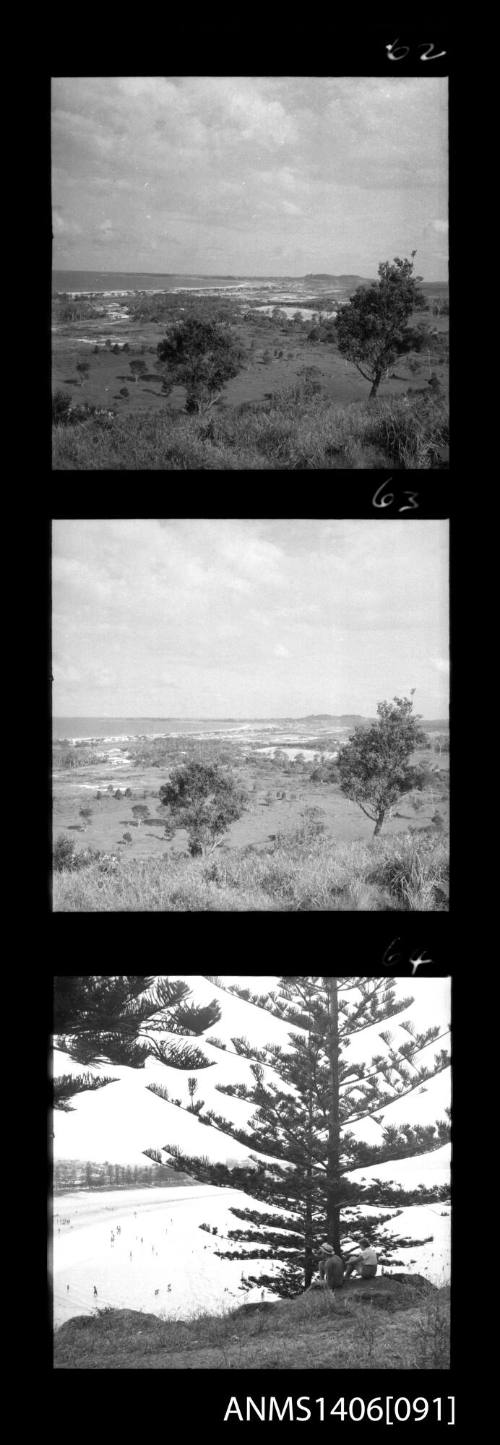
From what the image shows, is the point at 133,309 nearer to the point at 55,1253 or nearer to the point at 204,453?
the point at 204,453

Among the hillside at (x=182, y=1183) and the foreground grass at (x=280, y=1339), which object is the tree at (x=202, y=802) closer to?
the hillside at (x=182, y=1183)

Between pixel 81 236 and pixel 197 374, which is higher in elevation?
pixel 81 236

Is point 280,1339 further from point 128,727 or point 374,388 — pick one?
point 374,388

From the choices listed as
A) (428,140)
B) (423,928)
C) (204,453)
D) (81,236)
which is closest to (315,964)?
(423,928)

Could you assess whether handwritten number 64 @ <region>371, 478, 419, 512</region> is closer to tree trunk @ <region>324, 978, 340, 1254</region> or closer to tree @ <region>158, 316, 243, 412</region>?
tree @ <region>158, 316, 243, 412</region>

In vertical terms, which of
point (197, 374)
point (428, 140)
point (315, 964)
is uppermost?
point (428, 140)
